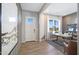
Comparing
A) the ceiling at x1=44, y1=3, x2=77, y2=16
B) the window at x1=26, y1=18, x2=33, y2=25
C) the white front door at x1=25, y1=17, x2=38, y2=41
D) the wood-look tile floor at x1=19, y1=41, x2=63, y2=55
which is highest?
the ceiling at x1=44, y1=3, x2=77, y2=16

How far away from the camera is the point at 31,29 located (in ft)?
20.6

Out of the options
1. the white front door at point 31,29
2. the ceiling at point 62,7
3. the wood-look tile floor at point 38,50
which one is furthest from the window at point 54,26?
the wood-look tile floor at point 38,50

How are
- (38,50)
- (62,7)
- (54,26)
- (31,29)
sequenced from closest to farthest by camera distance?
1. (38,50)
2. (62,7)
3. (31,29)
4. (54,26)

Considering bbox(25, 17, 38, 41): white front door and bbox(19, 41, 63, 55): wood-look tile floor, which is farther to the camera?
bbox(25, 17, 38, 41): white front door

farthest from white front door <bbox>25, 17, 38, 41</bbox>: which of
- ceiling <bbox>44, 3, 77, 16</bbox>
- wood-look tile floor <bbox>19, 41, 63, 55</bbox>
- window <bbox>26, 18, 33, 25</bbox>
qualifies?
wood-look tile floor <bbox>19, 41, 63, 55</bbox>

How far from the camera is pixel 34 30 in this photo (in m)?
6.38

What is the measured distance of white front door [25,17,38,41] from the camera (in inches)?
241

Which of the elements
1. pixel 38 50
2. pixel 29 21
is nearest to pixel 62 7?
pixel 29 21

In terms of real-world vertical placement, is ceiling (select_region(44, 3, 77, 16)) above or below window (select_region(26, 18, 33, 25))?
above

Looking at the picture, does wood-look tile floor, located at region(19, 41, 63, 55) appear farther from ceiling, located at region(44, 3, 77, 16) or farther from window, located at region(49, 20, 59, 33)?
window, located at region(49, 20, 59, 33)

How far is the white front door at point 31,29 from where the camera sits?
6.13 meters

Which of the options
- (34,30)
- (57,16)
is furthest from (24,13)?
(57,16)

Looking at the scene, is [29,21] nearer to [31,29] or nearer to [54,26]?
[31,29]
